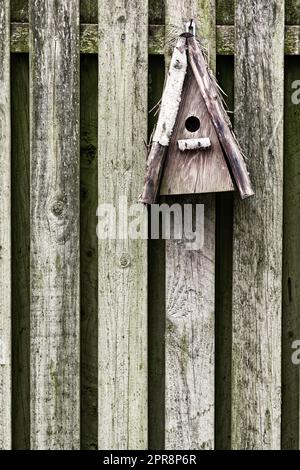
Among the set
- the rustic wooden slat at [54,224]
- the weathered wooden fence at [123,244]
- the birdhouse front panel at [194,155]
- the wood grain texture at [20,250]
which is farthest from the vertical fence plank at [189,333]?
the wood grain texture at [20,250]

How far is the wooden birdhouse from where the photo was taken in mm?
2094

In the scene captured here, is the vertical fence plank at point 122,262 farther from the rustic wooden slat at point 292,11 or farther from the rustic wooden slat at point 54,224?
the rustic wooden slat at point 292,11

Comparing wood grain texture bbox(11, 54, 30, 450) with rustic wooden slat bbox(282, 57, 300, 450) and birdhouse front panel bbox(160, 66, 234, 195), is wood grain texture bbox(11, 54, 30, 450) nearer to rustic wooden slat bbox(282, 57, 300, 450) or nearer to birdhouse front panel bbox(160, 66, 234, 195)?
birdhouse front panel bbox(160, 66, 234, 195)

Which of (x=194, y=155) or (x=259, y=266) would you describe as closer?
(x=194, y=155)

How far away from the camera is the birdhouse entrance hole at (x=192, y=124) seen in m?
2.18

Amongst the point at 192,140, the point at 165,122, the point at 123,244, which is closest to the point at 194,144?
the point at 192,140

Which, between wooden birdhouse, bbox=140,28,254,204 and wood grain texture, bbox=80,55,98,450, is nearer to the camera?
wooden birdhouse, bbox=140,28,254,204

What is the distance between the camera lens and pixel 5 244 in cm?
229

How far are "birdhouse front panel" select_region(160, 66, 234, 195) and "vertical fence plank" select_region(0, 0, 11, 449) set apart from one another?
60cm

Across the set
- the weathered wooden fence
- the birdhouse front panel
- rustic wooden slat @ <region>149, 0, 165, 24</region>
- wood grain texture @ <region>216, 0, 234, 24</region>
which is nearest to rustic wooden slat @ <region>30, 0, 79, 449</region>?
the weathered wooden fence

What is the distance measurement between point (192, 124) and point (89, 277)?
0.68 m

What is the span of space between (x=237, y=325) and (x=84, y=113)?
3.18 ft

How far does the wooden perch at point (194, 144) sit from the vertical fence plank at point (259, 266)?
246mm

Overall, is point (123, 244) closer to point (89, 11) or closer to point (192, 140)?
point (192, 140)
